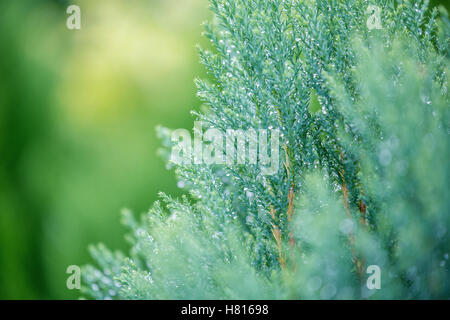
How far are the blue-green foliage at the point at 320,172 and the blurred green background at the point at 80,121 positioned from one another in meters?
1.00

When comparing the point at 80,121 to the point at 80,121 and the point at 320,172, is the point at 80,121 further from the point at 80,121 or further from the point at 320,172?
the point at 320,172

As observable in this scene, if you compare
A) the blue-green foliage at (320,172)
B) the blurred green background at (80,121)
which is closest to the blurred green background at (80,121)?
the blurred green background at (80,121)

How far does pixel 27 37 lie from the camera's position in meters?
1.78

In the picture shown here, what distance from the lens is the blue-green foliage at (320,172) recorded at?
514mm

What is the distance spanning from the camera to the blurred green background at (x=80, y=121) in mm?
1646

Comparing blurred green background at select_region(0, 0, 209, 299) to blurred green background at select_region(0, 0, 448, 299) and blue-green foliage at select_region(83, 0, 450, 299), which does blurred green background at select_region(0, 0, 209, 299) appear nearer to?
blurred green background at select_region(0, 0, 448, 299)

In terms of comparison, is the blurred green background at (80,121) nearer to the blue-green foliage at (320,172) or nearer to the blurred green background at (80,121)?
the blurred green background at (80,121)

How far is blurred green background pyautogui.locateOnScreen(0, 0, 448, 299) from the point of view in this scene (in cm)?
165

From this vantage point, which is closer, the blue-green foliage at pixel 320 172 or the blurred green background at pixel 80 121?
the blue-green foliage at pixel 320 172

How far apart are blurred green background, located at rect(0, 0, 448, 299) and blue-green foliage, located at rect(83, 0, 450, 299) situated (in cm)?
100

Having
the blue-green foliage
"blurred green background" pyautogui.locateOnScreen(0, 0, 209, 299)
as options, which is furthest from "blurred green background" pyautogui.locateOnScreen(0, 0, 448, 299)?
the blue-green foliage
